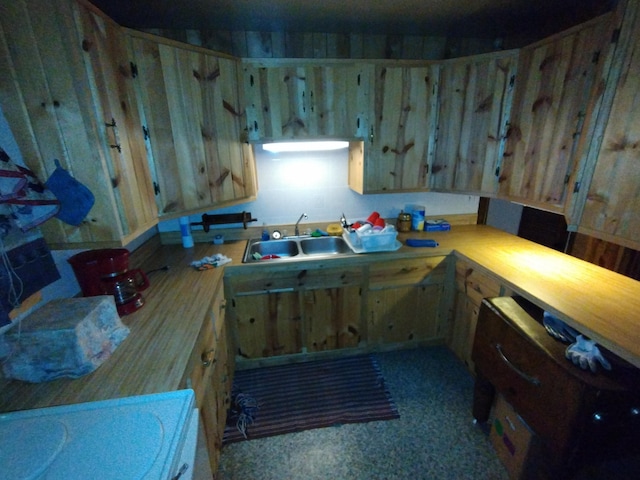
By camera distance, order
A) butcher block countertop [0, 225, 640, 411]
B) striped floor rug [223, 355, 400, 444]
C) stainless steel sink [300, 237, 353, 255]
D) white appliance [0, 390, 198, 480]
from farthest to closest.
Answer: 1. stainless steel sink [300, 237, 353, 255]
2. striped floor rug [223, 355, 400, 444]
3. butcher block countertop [0, 225, 640, 411]
4. white appliance [0, 390, 198, 480]

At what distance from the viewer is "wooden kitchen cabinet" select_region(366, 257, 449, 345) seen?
6.57 ft

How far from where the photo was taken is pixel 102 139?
1.10 m

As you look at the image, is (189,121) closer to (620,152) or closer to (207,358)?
(207,358)

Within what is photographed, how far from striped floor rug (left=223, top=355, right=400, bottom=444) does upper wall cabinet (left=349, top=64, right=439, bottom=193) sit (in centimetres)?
137

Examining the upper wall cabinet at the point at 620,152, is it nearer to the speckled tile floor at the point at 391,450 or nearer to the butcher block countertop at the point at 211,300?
the butcher block countertop at the point at 211,300

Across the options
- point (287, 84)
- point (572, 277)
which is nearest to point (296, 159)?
point (287, 84)

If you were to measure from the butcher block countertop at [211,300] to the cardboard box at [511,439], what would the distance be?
0.56 meters

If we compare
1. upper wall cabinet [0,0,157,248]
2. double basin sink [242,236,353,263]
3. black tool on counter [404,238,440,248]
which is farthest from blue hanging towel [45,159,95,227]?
black tool on counter [404,238,440,248]

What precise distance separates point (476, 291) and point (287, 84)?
1.83 metres

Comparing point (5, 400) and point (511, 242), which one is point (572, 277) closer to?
point (511, 242)

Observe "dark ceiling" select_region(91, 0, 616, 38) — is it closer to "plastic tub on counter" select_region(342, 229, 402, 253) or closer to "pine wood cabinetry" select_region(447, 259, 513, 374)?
"plastic tub on counter" select_region(342, 229, 402, 253)

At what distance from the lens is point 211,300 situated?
1.43 m

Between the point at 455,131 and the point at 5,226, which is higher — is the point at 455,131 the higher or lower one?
the higher one

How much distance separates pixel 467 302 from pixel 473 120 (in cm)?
127
